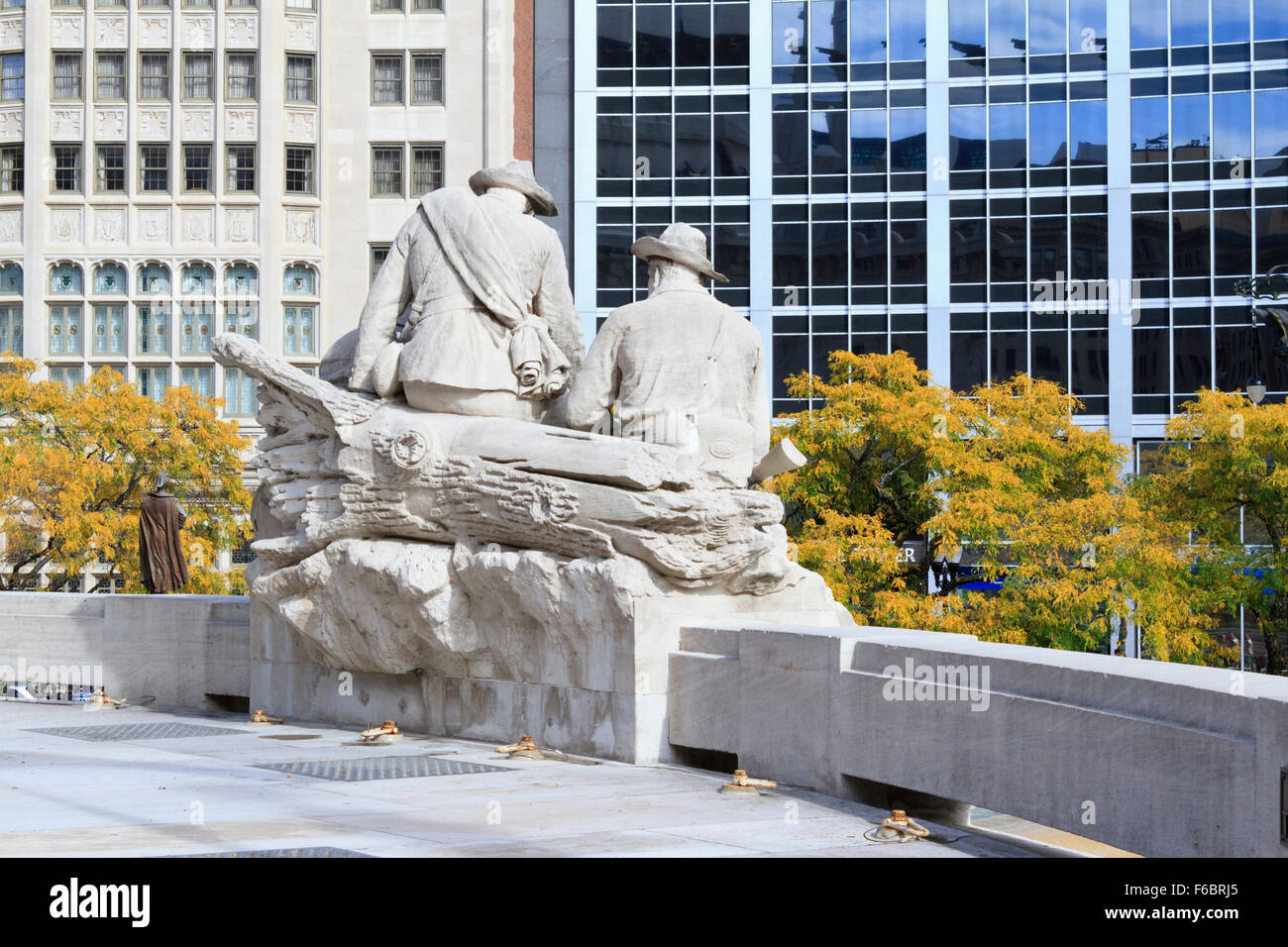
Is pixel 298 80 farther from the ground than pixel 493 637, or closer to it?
farther from the ground

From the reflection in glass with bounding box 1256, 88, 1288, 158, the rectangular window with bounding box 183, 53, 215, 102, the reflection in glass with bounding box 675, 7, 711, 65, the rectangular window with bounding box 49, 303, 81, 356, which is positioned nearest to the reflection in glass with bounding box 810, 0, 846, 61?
the reflection in glass with bounding box 675, 7, 711, 65

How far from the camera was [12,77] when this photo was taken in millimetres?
51469

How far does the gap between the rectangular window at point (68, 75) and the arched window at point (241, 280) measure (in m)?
6.74

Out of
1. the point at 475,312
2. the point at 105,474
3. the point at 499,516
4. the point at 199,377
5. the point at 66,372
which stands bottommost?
the point at 499,516

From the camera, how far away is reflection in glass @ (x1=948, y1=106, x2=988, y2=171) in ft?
153

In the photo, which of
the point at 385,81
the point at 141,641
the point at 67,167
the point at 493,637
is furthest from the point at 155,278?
the point at 493,637

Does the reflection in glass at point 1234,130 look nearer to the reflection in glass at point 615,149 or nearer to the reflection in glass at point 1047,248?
the reflection in glass at point 1047,248

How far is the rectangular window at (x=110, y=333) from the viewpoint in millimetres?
51281

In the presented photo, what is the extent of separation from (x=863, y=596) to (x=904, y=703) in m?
22.0

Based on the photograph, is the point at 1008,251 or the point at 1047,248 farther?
the point at 1008,251

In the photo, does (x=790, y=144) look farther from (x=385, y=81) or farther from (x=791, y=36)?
(x=385, y=81)

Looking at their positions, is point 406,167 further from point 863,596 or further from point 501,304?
point 501,304

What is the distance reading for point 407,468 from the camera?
37.8 ft

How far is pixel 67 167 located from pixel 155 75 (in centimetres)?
373
